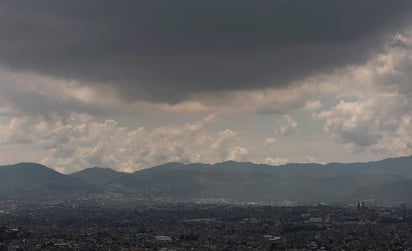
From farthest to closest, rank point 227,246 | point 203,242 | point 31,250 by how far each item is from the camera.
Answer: point 203,242 → point 227,246 → point 31,250

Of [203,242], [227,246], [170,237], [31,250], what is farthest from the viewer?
[170,237]

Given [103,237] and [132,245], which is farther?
[103,237]

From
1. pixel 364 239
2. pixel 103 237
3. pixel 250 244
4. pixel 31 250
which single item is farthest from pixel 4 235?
pixel 364 239

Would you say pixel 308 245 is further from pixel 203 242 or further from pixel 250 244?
pixel 203 242

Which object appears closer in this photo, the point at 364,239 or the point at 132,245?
the point at 132,245

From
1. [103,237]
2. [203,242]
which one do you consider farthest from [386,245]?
[103,237]

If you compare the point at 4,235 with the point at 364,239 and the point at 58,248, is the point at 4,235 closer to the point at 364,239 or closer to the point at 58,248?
the point at 58,248

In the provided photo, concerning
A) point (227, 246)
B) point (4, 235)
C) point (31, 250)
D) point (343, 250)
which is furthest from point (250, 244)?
point (4, 235)

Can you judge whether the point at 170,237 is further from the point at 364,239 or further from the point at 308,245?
the point at 364,239
